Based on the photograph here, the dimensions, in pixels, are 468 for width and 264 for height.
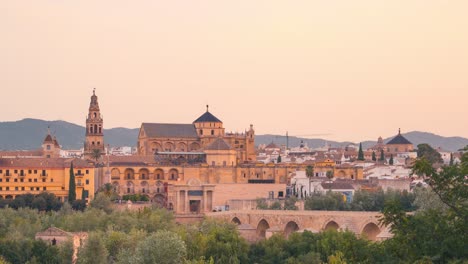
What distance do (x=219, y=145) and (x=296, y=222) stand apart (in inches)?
803

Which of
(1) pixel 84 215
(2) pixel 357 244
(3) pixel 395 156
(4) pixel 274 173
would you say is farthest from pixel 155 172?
(2) pixel 357 244

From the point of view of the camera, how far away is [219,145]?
8206 cm

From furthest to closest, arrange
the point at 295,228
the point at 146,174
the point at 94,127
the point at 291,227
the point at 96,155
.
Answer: the point at 94,127 < the point at 96,155 < the point at 146,174 < the point at 291,227 < the point at 295,228

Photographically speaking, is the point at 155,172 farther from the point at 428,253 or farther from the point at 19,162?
the point at 428,253

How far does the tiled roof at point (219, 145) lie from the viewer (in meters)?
81.8

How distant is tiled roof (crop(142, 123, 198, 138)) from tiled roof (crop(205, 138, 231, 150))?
5621 mm

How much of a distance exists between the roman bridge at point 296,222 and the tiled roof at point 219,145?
12780 mm

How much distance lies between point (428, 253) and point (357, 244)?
2.65 meters

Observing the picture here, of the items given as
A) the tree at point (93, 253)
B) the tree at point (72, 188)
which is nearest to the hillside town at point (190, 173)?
the tree at point (72, 188)

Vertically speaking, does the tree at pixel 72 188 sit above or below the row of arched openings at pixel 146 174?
below

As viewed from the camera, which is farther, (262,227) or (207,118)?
(207,118)

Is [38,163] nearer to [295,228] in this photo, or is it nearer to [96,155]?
[96,155]

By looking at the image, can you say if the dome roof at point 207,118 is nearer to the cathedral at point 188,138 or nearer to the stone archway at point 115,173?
the cathedral at point 188,138

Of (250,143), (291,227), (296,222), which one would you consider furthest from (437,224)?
(250,143)
